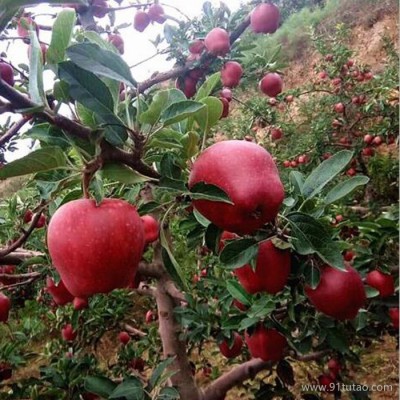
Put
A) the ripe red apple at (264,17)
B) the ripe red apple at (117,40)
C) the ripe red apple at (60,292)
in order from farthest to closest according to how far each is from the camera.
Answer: the ripe red apple at (117,40), the ripe red apple at (264,17), the ripe red apple at (60,292)

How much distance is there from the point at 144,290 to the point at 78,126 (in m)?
1.05

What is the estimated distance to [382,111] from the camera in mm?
2439

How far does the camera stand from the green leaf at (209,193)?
0.42m

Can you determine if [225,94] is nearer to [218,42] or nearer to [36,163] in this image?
[218,42]

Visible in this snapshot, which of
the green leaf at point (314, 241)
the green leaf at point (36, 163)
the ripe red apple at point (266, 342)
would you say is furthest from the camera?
the ripe red apple at point (266, 342)

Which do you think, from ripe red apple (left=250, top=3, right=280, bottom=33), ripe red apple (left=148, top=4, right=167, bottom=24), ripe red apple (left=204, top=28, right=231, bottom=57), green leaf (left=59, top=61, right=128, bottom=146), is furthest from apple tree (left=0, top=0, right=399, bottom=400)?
ripe red apple (left=148, top=4, right=167, bottom=24)

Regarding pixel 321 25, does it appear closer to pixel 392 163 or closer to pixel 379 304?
pixel 392 163

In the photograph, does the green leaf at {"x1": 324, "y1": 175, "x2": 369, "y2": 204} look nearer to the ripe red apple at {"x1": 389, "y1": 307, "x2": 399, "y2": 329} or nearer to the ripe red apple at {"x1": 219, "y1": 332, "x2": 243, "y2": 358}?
the ripe red apple at {"x1": 389, "y1": 307, "x2": 399, "y2": 329}

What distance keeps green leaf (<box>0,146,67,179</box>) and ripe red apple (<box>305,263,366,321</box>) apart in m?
0.39

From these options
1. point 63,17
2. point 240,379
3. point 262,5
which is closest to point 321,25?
point 262,5

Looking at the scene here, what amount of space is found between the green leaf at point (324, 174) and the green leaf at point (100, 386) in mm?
631

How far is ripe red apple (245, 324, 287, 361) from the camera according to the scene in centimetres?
82

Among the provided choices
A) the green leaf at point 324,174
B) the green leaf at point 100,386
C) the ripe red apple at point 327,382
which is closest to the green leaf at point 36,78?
the green leaf at point 324,174

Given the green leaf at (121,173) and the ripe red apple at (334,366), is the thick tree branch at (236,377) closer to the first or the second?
the ripe red apple at (334,366)
